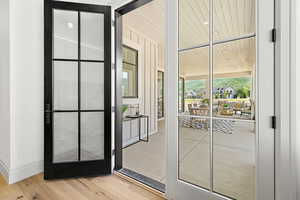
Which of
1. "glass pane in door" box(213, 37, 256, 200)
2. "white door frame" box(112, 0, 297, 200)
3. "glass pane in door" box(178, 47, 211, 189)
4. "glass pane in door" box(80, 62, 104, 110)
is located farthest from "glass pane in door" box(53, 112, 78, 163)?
"white door frame" box(112, 0, 297, 200)

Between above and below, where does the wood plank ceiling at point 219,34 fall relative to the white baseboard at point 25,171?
above

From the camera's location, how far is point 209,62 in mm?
1518

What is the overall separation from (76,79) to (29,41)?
848mm

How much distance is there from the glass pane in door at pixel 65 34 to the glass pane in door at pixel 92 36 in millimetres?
94

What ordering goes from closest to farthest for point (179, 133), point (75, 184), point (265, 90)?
1. point (265, 90)
2. point (179, 133)
3. point (75, 184)

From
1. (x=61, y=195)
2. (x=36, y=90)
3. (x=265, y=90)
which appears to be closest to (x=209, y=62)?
(x=265, y=90)

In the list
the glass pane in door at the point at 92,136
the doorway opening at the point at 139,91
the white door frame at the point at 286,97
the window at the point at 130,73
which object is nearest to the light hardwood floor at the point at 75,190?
the doorway opening at the point at 139,91

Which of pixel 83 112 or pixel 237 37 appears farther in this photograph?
pixel 83 112

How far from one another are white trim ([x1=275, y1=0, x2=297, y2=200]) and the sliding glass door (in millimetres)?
63

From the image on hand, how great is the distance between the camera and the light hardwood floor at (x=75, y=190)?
178 centimetres

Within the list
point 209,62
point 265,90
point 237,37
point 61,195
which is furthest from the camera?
point 61,195

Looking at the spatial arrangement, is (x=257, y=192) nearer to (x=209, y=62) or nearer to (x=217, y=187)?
(x=217, y=187)

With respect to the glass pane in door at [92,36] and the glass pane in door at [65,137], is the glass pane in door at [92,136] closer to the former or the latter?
the glass pane in door at [65,137]

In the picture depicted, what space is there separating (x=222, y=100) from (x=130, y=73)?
119 inches
